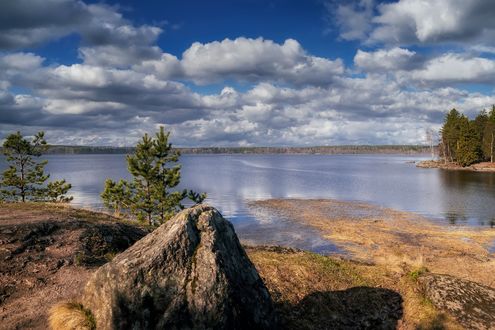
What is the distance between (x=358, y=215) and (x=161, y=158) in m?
26.6

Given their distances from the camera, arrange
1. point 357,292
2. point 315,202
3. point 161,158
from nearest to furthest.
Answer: point 357,292 < point 161,158 < point 315,202

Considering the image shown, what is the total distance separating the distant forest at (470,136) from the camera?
111062 millimetres

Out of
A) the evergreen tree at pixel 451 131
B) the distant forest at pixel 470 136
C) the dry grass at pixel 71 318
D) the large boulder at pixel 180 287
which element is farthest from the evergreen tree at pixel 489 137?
the dry grass at pixel 71 318

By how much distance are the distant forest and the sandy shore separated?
7857 centimetres

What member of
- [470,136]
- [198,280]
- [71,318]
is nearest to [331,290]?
[198,280]

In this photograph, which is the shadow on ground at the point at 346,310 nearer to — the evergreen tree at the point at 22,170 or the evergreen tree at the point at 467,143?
the evergreen tree at the point at 22,170

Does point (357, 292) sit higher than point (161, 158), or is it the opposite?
point (161, 158)

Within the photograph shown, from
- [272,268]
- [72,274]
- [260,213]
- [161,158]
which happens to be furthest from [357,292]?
[260,213]

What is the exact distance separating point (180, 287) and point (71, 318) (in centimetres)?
272

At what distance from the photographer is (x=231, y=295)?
8281 mm

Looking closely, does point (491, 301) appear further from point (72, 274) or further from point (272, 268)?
point (72, 274)

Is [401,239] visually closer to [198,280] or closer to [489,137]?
[198,280]

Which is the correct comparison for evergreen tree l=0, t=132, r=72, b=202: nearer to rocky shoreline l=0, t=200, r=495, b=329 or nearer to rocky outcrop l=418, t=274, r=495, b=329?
rocky shoreline l=0, t=200, r=495, b=329

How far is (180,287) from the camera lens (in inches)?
320
